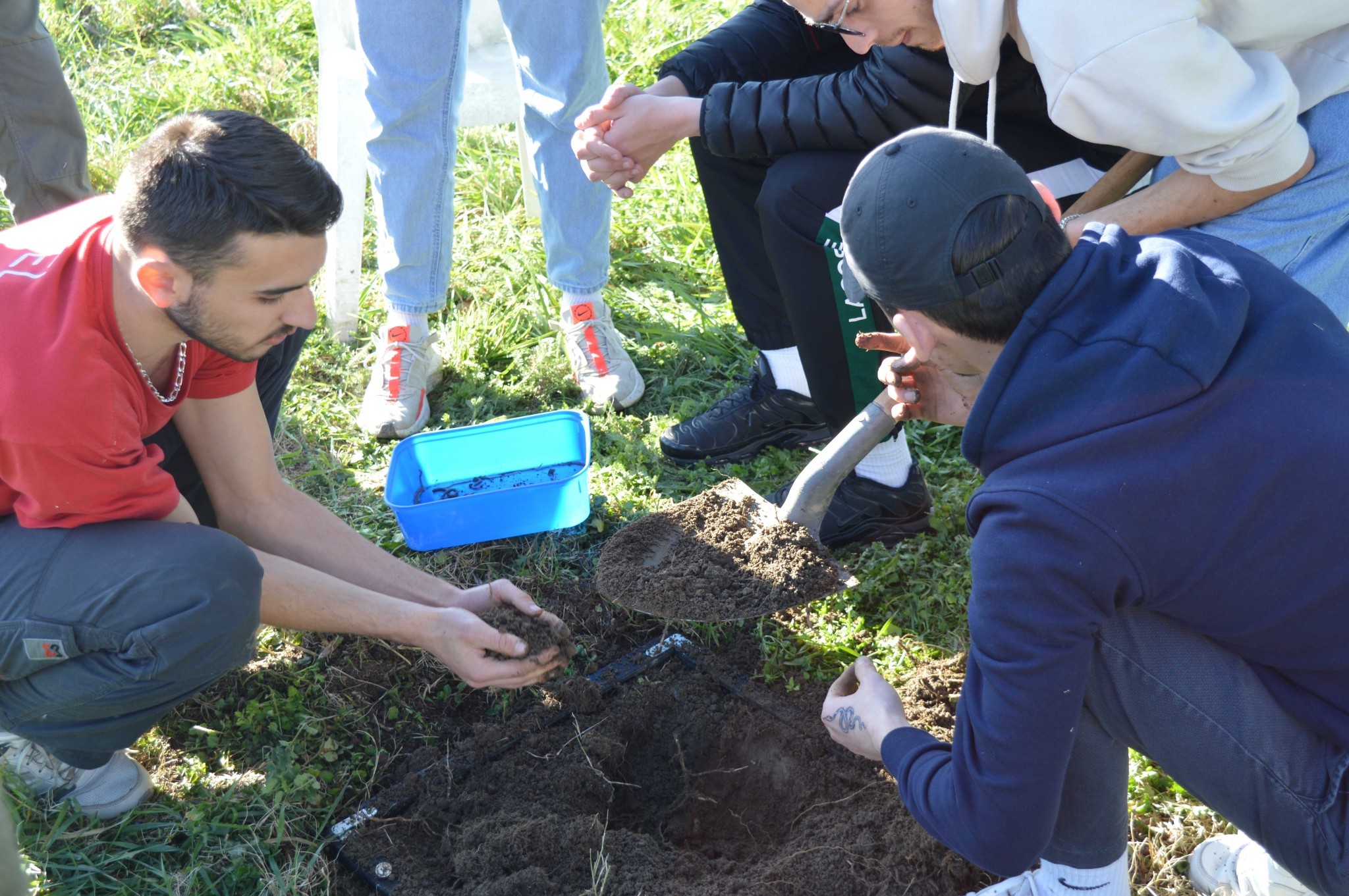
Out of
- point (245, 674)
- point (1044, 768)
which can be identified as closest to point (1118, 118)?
point (1044, 768)

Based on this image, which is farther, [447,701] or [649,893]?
[447,701]

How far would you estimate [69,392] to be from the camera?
1620 millimetres

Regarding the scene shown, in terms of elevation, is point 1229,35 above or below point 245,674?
above

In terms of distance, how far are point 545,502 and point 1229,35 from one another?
1698 millimetres

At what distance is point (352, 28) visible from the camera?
10.6 ft

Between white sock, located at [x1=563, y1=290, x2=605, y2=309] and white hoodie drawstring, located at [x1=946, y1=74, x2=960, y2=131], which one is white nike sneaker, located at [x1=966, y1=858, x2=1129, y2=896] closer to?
white hoodie drawstring, located at [x1=946, y1=74, x2=960, y2=131]

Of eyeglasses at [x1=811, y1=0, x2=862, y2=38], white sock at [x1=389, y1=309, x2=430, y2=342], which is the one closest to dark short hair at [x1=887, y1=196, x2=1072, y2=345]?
eyeglasses at [x1=811, y1=0, x2=862, y2=38]

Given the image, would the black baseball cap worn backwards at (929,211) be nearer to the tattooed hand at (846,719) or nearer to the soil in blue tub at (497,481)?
the tattooed hand at (846,719)

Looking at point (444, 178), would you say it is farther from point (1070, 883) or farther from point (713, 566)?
point (1070, 883)

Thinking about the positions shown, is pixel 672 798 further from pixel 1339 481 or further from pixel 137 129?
pixel 137 129

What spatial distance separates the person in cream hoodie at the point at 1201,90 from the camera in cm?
150

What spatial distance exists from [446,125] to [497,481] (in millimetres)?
1022

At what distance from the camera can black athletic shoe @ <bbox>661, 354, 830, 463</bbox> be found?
9.49 ft

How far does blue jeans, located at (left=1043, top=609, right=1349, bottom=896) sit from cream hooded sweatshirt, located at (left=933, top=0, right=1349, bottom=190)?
0.73m
